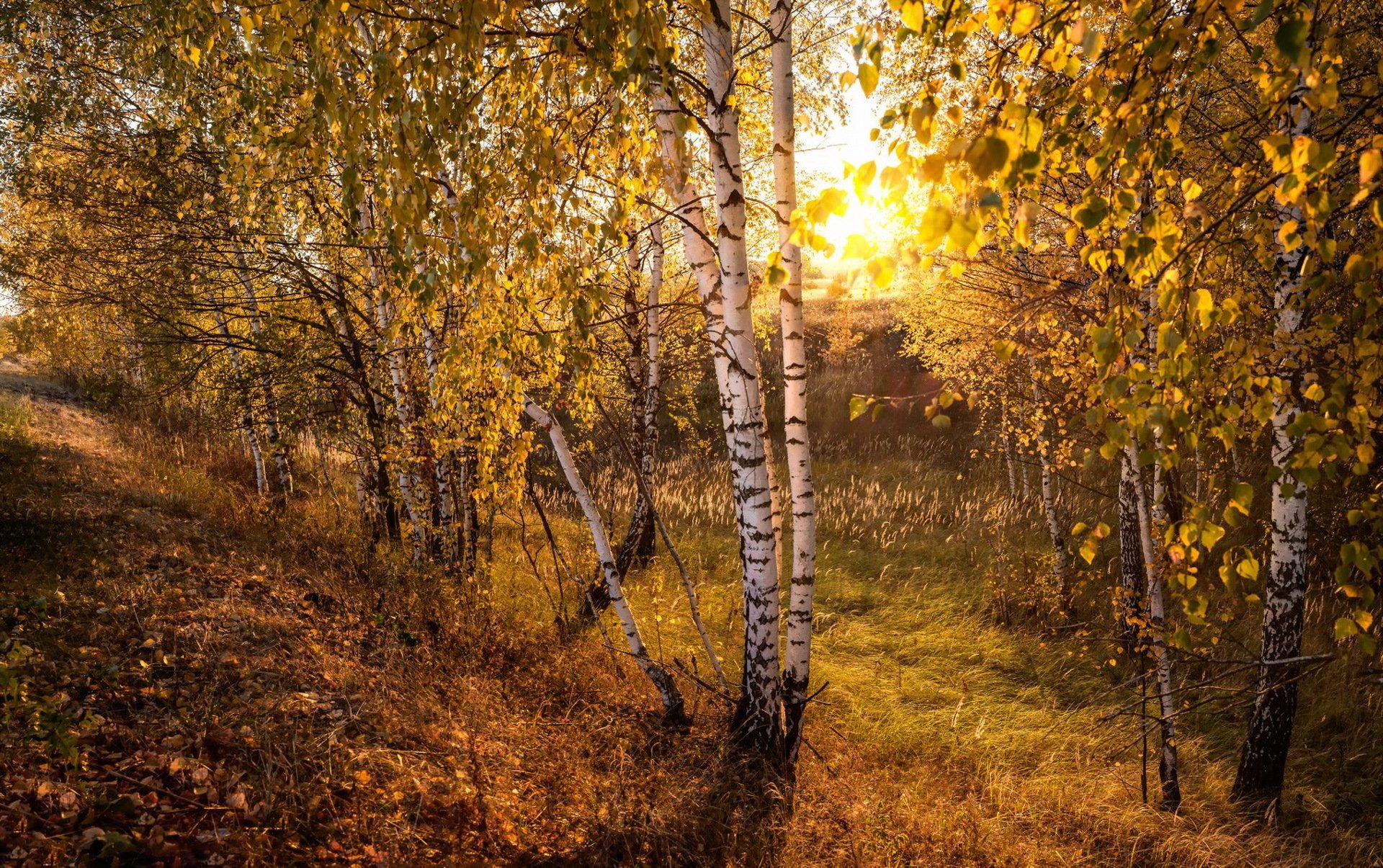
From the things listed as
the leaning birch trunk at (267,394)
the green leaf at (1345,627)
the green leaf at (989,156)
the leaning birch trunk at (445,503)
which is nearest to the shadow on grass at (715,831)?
the green leaf at (1345,627)

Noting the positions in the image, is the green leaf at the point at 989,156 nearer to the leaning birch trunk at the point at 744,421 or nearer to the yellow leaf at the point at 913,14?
the yellow leaf at the point at 913,14

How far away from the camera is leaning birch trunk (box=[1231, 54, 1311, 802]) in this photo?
13.8 feet

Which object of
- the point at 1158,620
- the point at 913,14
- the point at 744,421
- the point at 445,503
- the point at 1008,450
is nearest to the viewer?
the point at 913,14

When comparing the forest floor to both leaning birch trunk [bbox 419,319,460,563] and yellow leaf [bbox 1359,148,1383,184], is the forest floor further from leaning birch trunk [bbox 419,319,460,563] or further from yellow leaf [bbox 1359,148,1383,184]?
yellow leaf [bbox 1359,148,1383,184]

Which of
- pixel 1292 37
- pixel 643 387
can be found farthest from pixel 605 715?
pixel 1292 37

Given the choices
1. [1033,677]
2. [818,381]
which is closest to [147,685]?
[1033,677]

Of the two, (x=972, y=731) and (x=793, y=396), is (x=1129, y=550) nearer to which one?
(x=972, y=731)

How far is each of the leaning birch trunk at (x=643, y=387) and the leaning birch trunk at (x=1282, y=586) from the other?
566cm

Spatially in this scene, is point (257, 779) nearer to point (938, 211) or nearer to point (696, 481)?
point (938, 211)

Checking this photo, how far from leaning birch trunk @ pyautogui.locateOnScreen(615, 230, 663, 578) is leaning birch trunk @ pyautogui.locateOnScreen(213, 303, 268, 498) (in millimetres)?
4317

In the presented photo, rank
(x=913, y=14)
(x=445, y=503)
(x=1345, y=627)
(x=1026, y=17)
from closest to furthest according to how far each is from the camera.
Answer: (x=913, y=14) → (x=1026, y=17) → (x=1345, y=627) → (x=445, y=503)

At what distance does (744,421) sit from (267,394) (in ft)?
19.8

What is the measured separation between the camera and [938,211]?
1.30m

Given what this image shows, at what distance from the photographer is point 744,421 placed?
4062 mm
